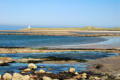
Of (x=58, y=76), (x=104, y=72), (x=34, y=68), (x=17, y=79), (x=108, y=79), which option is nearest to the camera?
(x=17, y=79)

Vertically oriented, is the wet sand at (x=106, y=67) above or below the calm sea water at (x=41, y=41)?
above

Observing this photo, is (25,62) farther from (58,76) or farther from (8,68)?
(58,76)

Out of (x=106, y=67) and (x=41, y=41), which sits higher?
(x=106, y=67)

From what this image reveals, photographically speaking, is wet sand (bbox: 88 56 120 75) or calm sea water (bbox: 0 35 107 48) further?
calm sea water (bbox: 0 35 107 48)

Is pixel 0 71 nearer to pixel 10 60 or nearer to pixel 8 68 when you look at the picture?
pixel 8 68

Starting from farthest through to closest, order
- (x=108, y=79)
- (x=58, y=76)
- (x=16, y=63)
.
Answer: (x=16, y=63)
(x=58, y=76)
(x=108, y=79)

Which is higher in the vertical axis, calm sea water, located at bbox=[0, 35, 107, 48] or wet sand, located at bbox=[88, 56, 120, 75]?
wet sand, located at bbox=[88, 56, 120, 75]

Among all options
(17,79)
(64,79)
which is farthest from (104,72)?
(17,79)

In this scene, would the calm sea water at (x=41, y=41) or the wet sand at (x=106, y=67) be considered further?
the calm sea water at (x=41, y=41)

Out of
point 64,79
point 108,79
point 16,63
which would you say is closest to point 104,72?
point 108,79

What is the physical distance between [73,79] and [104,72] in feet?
15.7

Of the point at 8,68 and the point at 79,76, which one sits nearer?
the point at 79,76

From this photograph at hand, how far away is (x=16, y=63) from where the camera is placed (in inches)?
1065

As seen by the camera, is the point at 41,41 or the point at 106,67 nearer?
the point at 106,67
